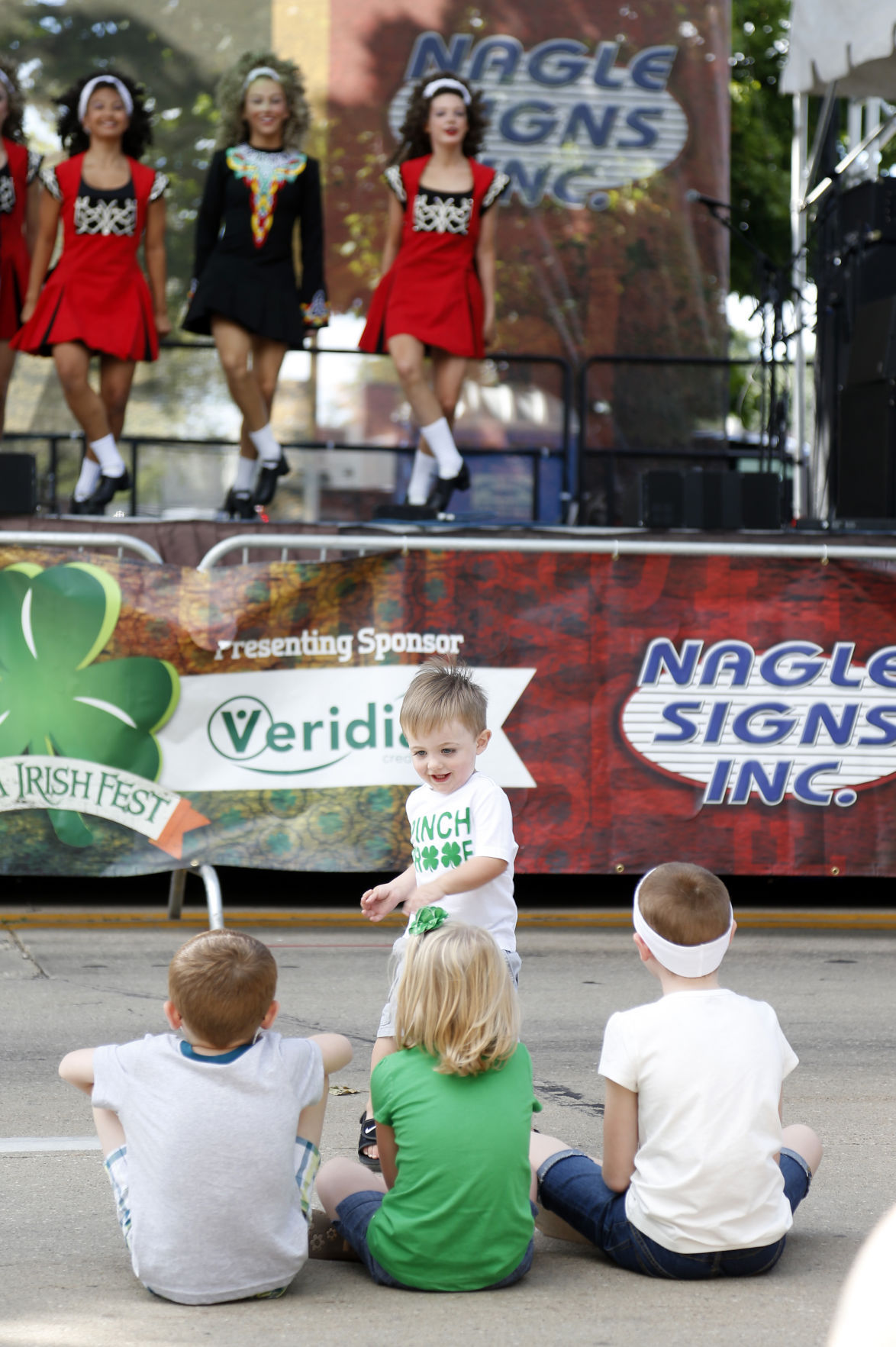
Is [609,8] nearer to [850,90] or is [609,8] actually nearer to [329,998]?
[850,90]

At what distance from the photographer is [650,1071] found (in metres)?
3.41

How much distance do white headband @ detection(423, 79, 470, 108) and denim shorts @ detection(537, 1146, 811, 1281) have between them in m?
7.01

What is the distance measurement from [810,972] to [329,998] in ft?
6.84

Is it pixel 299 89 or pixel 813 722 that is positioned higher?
pixel 299 89

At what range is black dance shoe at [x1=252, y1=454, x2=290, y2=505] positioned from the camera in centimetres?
935

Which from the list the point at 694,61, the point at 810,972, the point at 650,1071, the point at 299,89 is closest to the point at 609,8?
the point at 694,61

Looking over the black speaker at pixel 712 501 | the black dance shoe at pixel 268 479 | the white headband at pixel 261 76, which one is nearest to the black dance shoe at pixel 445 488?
the black dance shoe at pixel 268 479

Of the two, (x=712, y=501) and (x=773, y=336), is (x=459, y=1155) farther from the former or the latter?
(x=773, y=336)

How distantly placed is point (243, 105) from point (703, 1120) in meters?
7.43

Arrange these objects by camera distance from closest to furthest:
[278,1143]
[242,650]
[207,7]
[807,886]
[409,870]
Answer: [278,1143] < [409,870] < [242,650] < [807,886] < [207,7]

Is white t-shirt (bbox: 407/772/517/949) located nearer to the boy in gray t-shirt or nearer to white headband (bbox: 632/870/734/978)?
white headband (bbox: 632/870/734/978)

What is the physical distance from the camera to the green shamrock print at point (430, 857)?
4270mm

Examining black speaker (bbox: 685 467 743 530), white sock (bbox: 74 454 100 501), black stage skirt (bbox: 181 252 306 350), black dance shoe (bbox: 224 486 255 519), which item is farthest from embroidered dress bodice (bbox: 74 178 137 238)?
black speaker (bbox: 685 467 743 530)

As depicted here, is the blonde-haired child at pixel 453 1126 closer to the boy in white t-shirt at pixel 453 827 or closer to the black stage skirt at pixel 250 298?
the boy in white t-shirt at pixel 453 827
